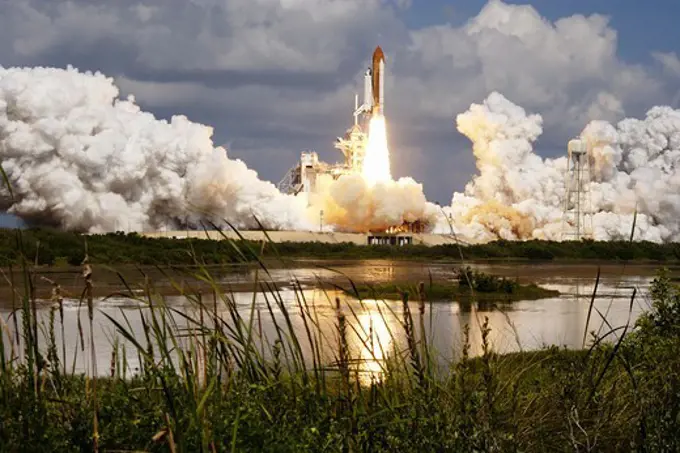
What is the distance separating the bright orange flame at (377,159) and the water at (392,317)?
15.9 metres

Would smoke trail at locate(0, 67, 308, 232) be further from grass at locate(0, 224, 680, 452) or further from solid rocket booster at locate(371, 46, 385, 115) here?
grass at locate(0, 224, 680, 452)

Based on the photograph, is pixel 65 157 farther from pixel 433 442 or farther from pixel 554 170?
pixel 433 442

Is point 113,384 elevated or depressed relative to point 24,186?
depressed

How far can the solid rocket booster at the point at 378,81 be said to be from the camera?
162 feet

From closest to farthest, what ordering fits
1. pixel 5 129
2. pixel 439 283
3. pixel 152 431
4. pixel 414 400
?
pixel 152 431, pixel 414 400, pixel 439 283, pixel 5 129

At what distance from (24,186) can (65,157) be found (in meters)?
2.23

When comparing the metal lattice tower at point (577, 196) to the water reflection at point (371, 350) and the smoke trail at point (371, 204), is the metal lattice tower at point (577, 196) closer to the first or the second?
the smoke trail at point (371, 204)

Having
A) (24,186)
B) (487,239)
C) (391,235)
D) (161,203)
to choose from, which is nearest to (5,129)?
(24,186)

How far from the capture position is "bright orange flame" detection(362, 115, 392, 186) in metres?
49.7

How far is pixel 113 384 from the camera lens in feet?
13.4

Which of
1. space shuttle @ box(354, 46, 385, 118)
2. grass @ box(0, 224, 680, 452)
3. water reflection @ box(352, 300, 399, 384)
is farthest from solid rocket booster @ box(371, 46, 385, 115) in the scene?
grass @ box(0, 224, 680, 452)

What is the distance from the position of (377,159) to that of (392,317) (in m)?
33.1

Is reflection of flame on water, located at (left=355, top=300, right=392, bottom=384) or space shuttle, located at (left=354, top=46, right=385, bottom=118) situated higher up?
space shuttle, located at (left=354, top=46, right=385, bottom=118)

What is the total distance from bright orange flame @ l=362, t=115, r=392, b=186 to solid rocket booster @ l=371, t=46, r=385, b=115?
0.54m
